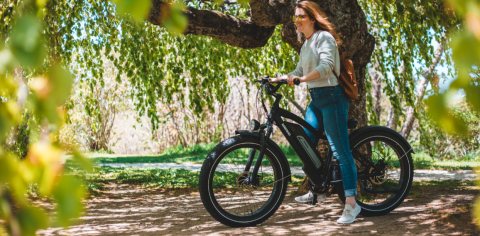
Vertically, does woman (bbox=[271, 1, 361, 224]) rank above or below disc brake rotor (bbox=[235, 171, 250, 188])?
above

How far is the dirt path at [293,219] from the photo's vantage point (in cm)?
272

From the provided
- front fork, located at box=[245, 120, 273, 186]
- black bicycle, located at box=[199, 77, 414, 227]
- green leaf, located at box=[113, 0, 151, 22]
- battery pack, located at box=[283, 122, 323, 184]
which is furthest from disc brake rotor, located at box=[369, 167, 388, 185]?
green leaf, located at box=[113, 0, 151, 22]

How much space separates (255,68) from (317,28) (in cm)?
375

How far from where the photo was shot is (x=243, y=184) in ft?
9.56

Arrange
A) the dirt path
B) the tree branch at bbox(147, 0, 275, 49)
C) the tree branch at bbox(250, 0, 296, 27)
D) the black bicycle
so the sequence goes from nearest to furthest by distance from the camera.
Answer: the dirt path → the black bicycle → the tree branch at bbox(250, 0, 296, 27) → the tree branch at bbox(147, 0, 275, 49)

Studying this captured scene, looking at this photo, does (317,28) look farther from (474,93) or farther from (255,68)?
(255,68)

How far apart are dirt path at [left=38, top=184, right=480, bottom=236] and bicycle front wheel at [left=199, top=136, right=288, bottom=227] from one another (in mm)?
98

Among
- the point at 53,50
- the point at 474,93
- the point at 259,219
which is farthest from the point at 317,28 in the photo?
the point at 53,50

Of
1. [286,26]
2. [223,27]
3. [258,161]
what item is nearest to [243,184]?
[258,161]

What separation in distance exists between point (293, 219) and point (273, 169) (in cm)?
43

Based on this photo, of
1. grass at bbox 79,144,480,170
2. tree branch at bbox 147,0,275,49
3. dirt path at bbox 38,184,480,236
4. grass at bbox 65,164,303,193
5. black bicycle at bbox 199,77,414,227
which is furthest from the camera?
grass at bbox 79,144,480,170

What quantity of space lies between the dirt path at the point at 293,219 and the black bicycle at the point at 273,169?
0.45 feet

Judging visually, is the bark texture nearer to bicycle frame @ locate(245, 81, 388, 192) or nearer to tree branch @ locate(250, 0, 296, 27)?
tree branch @ locate(250, 0, 296, 27)

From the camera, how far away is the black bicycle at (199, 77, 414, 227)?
2836 millimetres
